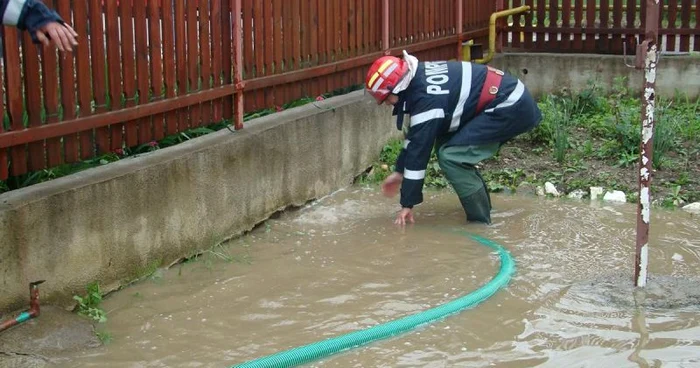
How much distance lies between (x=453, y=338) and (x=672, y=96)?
20.9ft

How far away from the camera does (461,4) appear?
9.98 meters

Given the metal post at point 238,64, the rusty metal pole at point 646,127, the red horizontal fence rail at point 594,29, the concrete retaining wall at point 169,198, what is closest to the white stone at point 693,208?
the rusty metal pole at point 646,127

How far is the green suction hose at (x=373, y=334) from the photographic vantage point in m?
4.38

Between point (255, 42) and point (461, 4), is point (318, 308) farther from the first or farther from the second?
point (461, 4)

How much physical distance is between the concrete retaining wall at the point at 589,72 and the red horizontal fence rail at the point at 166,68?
2.51 metres

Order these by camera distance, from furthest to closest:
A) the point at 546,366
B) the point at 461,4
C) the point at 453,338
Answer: the point at 461,4 → the point at 453,338 → the point at 546,366

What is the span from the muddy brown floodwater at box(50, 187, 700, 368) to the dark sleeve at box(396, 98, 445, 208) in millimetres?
322

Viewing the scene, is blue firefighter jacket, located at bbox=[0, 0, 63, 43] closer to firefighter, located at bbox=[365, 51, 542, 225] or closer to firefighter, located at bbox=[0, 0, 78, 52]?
firefighter, located at bbox=[0, 0, 78, 52]

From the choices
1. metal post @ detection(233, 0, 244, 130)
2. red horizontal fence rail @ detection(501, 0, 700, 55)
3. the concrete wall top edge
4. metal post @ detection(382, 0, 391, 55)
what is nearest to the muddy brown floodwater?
the concrete wall top edge

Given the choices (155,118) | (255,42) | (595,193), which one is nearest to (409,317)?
(155,118)

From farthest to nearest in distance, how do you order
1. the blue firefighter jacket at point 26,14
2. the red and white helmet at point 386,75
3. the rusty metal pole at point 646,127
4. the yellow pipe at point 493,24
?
the yellow pipe at point 493,24 < the red and white helmet at point 386,75 < the rusty metal pole at point 646,127 < the blue firefighter jacket at point 26,14

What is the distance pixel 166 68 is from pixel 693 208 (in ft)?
13.1

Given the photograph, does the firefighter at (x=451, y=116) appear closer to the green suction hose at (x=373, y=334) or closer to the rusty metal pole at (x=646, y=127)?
the green suction hose at (x=373, y=334)

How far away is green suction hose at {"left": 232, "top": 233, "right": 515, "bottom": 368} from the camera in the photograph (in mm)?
4379
